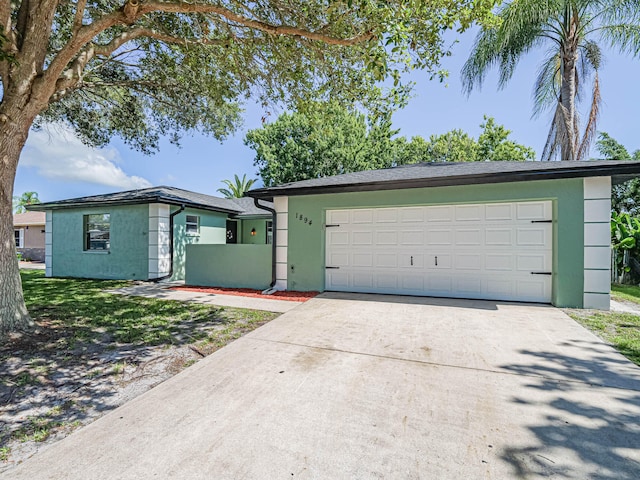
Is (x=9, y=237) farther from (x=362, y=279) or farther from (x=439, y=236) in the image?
(x=439, y=236)

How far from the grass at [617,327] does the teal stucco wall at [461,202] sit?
0.57 metres

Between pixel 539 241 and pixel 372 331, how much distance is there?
4.44m

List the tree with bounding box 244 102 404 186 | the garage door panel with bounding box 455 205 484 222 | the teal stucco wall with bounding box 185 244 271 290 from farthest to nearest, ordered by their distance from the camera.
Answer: the tree with bounding box 244 102 404 186
the teal stucco wall with bounding box 185 244 271 290
the garage door panel with bounding box 455 205 484 222

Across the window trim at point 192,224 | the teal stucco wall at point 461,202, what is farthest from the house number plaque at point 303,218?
the window trim at point 192,224

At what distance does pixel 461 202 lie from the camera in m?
6.86

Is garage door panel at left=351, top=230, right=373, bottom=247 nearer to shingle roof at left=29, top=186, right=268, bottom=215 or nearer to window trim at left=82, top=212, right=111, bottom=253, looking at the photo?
shingle roof at left=29, top=186, right=268, bottom=215

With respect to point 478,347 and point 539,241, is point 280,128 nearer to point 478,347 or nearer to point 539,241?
point 539,241

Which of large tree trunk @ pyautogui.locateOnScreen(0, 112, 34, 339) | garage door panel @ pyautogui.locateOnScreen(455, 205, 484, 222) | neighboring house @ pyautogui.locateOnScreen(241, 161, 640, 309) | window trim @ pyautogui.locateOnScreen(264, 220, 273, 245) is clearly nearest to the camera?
large tree trunk @ pyautogui.locateOnScreen(0, 112, 34, 339)

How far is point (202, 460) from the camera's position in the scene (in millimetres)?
2020

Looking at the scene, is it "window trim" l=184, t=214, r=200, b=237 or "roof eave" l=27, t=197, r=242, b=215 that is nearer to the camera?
"roof eave" l=27, t=197, r=242, b=215

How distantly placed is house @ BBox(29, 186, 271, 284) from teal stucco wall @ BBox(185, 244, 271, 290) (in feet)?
2.13

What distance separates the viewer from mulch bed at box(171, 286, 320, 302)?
293 inches

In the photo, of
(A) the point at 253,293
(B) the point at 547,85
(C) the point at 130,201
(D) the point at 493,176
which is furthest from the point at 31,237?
(B) the point at 547,85

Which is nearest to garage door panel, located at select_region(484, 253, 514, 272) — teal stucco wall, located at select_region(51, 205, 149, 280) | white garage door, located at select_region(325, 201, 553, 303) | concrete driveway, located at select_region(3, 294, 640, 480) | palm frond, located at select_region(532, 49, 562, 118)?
white garage door, located at select_region(325, 201, 553, 303)
